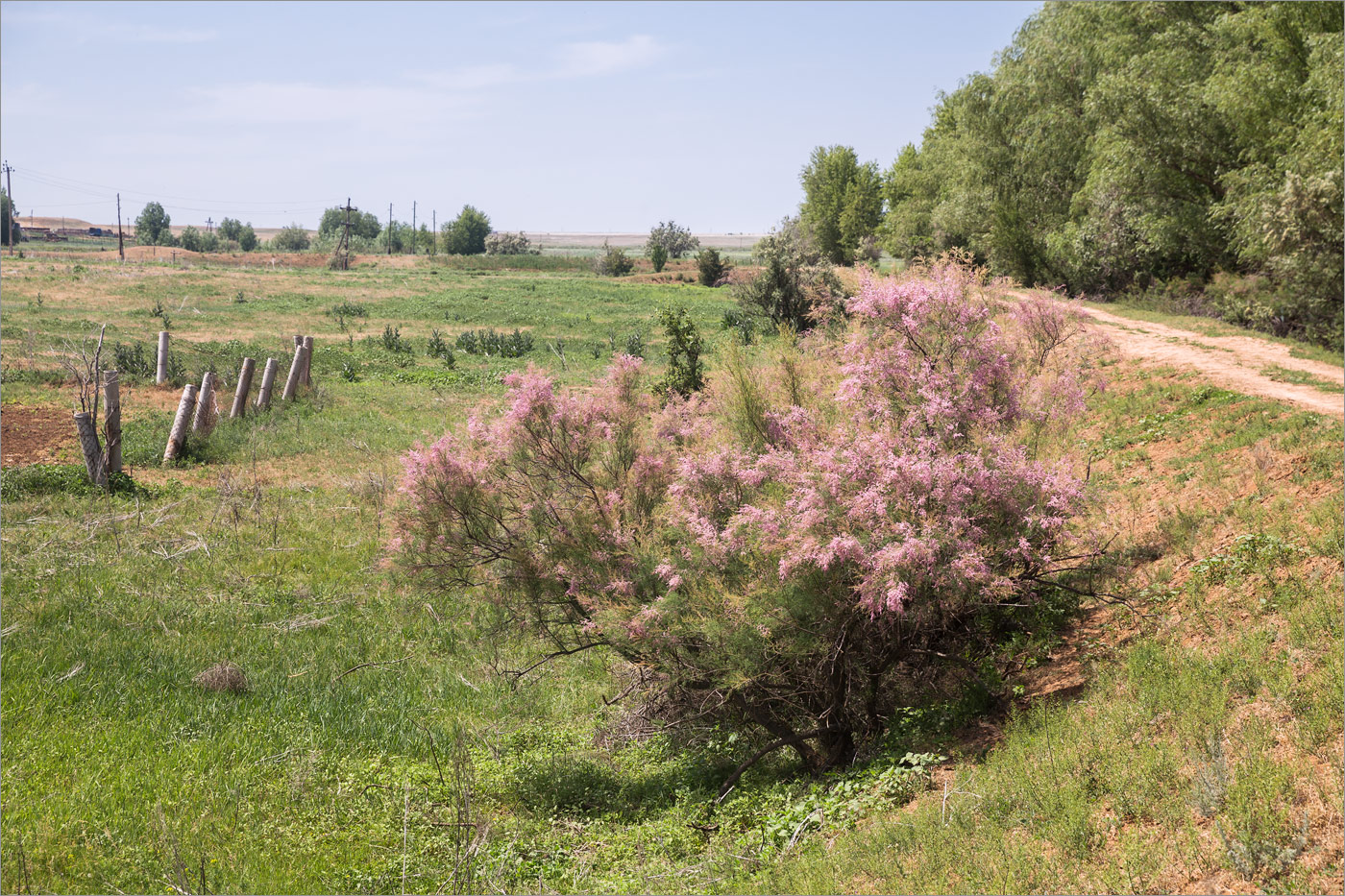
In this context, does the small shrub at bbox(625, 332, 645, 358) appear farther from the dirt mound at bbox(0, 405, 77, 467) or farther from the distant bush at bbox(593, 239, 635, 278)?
the distant bush at bbox(593, 239, 635, 278)

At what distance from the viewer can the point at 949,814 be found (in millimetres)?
5148

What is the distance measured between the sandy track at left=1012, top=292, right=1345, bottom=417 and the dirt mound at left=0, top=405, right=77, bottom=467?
15515 mm

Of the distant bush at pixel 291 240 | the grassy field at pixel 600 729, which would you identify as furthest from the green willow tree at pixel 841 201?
the distant bush at pixel 291 240

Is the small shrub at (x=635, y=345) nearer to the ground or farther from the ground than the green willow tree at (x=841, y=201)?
nearer to the ground

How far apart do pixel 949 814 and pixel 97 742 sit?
21.2 ft

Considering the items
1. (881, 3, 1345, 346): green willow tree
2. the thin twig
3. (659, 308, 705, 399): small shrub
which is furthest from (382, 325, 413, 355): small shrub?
(881, 3, 1345, 346): green willow tree

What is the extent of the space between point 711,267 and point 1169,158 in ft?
132

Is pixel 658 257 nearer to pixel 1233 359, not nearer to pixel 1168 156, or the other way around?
pixel 1168 156

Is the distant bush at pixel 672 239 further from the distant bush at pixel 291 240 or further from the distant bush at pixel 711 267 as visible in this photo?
the distant bush at pixel 291 240

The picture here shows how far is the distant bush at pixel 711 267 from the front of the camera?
60469 millimetres

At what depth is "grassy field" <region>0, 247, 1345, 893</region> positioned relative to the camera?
480cm

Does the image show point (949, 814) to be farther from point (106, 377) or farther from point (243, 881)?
point (106, 377)

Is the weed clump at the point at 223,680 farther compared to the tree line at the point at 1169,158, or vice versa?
the tree line at the point at 1169,158

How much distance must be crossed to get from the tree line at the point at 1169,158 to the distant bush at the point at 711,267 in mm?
24946
